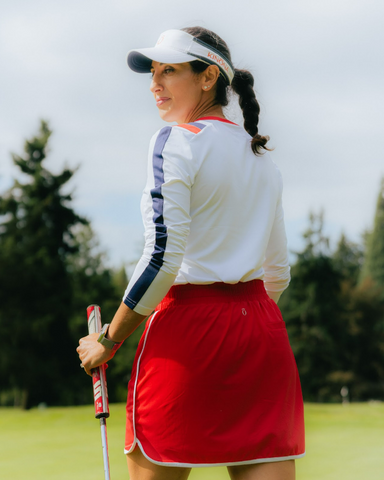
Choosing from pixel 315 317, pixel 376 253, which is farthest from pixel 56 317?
pixel 376 253

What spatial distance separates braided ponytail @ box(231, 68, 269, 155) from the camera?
202 cm

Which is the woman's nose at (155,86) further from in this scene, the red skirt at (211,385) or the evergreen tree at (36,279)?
the evergreen tree at (36,279)

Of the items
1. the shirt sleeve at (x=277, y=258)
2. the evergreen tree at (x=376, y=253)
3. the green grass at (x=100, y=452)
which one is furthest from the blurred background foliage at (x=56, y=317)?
the shirt sleeve at (x=277, y=258)

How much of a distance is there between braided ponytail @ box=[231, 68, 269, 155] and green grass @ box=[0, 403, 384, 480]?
353 centimetres

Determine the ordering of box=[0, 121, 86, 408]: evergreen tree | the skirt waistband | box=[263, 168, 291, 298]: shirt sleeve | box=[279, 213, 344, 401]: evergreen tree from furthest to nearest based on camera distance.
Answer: box=[279, 213, 344, 401]: evergreen tree < box=[0, 121, 86, 408]: evergreen tree < box=[263, 168, 291, 298]: shirt sleeve < the skirt waistband

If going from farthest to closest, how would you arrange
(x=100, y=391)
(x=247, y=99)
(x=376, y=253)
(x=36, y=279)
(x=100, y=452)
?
(x=376, y=253)
(x=36, y=279)
(x=100, y=452)
(x=247, y=99)
(x=100, y=391)

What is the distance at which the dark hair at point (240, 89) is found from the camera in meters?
1.89

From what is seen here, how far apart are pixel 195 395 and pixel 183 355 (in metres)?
0.10

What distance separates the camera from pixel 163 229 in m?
1.63

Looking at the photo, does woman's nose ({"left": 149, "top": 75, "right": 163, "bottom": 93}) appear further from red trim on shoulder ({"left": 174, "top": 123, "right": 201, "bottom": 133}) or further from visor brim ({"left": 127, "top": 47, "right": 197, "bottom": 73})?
red trim on shoulder ({"left": 174, "top": 123, "right": 201, "bottom": 133})

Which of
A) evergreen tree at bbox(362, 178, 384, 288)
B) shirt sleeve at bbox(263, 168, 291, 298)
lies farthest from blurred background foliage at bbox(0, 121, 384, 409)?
shirt sleeve at bbox(263, 168, 291, 298)

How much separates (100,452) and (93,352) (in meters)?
4.91

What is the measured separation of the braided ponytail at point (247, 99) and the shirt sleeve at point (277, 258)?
191 millimetres

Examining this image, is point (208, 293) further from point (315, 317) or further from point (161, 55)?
point (315, 317)
